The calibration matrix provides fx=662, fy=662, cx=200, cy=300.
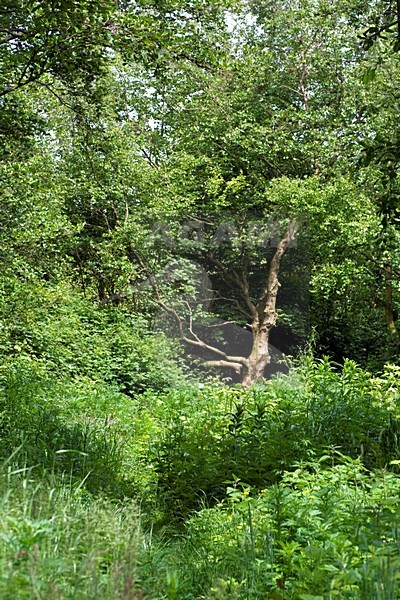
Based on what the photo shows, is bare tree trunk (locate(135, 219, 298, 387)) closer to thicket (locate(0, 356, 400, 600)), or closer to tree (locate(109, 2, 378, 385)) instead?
tree (locate(109, 2, 378, 385))

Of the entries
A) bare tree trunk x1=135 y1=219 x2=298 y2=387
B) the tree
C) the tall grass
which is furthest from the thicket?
the tree

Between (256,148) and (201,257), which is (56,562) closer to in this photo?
(256,148)


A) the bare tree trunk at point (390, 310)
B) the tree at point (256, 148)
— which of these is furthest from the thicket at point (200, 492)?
the tree at point (256, 148)

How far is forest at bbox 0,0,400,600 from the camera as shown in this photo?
15.0 ft

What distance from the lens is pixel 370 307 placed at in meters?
12.4

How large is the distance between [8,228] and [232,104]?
245 inches

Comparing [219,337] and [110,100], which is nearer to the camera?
[110,100]

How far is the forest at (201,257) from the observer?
456cm

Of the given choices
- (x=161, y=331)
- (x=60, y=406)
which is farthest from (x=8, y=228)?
(x=161, y=331)

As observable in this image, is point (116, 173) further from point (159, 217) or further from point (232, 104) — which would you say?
point (232, 104)

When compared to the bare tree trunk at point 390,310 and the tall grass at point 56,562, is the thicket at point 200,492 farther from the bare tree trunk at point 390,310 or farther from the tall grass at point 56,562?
the bare tree trunk at point 390,310

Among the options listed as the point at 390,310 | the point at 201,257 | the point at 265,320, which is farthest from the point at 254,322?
the point at 390,310

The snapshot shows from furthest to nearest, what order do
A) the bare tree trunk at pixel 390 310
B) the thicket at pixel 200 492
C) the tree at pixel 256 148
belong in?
the tree at pixel 256 148 → the bare tree trunk at pixel 390 310 → the thicket at pixel 200 492

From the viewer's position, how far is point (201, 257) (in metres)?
13.6
